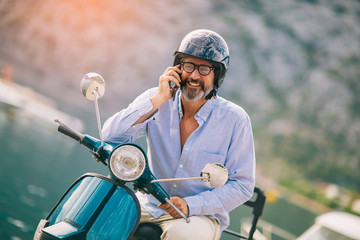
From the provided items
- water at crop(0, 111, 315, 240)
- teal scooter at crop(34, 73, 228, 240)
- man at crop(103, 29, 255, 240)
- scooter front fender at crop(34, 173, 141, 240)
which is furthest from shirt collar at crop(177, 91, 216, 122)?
water at crop(0, 111, 315, 240)

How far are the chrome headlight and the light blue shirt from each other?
1.40 feet

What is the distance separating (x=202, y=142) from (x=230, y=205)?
1.19 ft

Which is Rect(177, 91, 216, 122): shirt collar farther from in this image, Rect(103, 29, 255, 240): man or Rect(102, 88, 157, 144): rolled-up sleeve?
Rect(102, 88, 157, 144): rolled-up sleeve

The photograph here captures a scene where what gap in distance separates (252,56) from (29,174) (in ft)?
204

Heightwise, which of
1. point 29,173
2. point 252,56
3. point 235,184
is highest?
point 252,56

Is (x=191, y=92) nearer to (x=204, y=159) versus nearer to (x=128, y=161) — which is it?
(x=204, y=159)

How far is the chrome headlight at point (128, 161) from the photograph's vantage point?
1.38 m

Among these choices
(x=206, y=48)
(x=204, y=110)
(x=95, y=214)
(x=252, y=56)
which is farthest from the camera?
(x=252, y=56)

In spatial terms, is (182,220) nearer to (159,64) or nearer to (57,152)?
(57,152)

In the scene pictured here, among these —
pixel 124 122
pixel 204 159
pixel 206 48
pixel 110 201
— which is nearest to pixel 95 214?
pixel 110 201

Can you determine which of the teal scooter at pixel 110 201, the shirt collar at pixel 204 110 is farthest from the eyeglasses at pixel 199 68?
the teal scooter at pixel 110 201

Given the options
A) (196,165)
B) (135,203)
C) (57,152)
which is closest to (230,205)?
(196,165)

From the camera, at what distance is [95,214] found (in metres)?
1.37

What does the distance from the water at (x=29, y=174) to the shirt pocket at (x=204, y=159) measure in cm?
221
